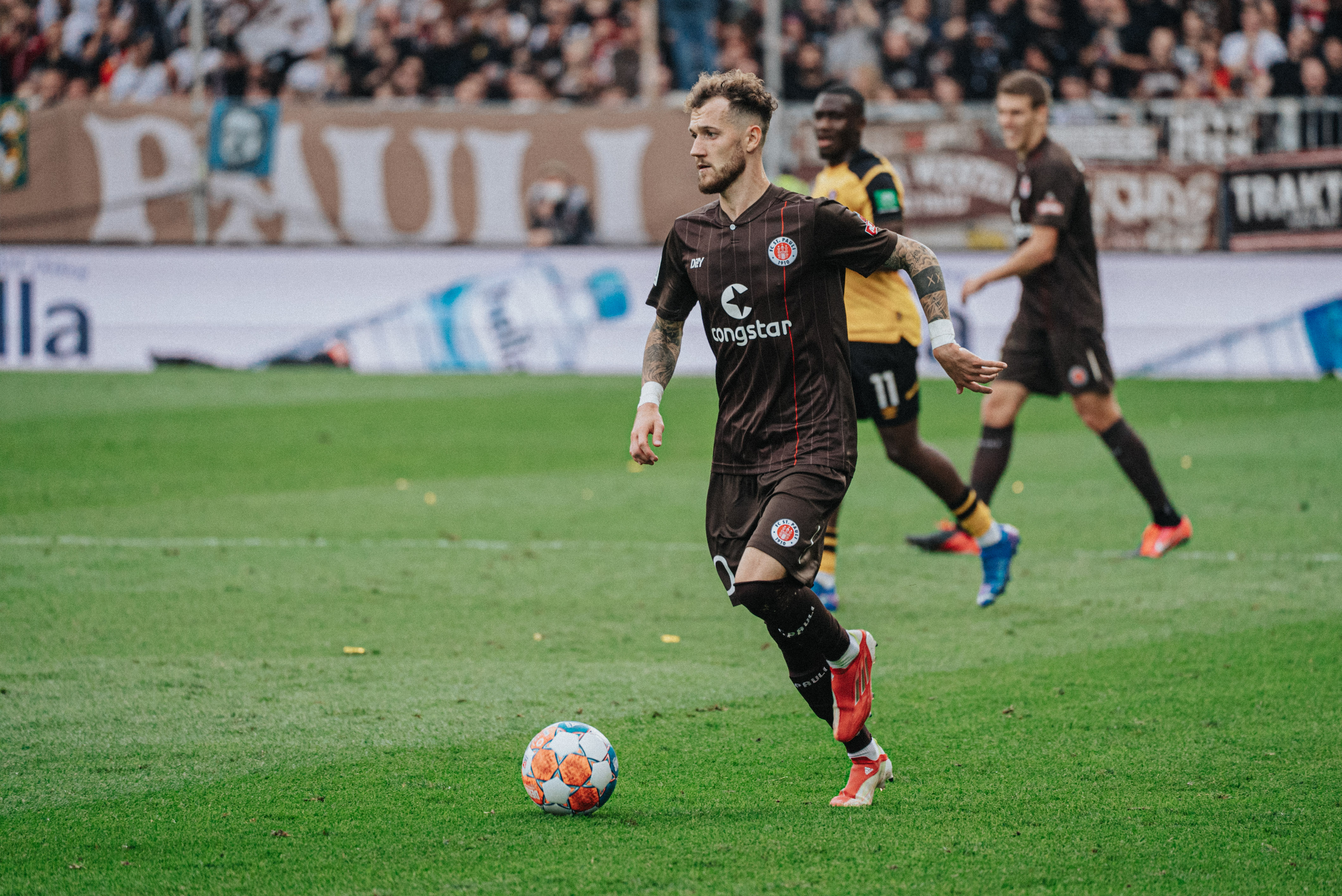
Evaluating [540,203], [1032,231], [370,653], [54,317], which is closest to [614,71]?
[540,203]

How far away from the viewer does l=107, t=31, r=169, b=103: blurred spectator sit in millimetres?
18109

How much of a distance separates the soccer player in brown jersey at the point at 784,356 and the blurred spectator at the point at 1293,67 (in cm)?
1351

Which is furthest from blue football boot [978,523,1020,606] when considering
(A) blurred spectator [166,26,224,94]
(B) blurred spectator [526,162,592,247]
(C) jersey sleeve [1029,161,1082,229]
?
(A) blurred spectator [166,26,224,94]

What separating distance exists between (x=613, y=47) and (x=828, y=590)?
42.1ft

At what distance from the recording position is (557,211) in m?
16.4

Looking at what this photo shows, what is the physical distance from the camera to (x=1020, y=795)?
168 inches

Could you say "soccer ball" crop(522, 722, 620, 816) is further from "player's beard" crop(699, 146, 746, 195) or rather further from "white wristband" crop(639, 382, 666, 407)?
"player's beard" crop(699, 146, 746, 195)

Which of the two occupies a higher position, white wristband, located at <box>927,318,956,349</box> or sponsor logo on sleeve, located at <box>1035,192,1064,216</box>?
white wristband, located at <box>927,318,956,349</box>

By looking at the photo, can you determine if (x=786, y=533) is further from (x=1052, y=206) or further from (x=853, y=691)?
(x=1052, y=206)

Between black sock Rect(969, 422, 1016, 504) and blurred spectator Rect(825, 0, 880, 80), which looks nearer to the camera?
black sock Rect(969, 422, 1016, 504)

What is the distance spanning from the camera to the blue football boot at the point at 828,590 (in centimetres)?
683

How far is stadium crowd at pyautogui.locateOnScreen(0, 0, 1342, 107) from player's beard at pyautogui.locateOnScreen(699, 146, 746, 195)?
42.8ft

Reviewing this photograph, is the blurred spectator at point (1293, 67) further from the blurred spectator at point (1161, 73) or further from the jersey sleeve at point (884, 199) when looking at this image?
the jersey sleeve at point (884, 199)

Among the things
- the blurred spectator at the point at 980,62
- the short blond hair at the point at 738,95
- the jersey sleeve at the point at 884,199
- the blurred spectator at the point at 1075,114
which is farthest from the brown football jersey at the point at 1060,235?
the blurred spectator at the point at 980,62
